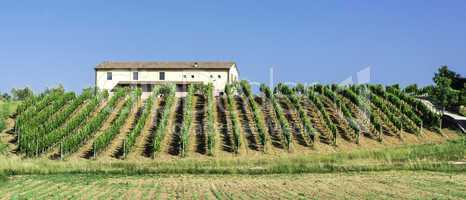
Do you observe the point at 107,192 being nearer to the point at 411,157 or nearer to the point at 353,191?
the point at 353,191

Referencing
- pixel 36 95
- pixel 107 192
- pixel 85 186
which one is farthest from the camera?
pixel 36 95

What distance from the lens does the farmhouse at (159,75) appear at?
220ft

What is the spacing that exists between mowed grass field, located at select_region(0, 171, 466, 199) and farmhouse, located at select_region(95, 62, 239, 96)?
41726mm

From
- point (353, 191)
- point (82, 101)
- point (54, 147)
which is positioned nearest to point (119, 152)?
point (54, 147)

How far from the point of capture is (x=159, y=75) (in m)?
67.5

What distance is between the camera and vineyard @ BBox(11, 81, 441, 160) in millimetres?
37969

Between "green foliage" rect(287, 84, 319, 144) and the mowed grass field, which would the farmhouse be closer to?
"green foliage" rect(287, 84, 319, 144)

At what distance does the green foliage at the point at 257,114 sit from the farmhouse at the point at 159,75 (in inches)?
421

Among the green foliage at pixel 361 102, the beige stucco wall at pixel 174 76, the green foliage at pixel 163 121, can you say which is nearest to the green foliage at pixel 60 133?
the green foliage at pixel 163 121

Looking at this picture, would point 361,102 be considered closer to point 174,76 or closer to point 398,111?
point 398,111

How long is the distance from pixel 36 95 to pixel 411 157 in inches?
1305

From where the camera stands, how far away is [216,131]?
4347cm

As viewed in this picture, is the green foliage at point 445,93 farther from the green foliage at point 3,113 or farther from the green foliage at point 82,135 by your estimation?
the green foliage at point 3,113

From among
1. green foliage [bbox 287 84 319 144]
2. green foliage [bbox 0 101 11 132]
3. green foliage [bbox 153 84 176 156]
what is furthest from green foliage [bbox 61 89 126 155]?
green foliage [bbox 287 84 319 144]
